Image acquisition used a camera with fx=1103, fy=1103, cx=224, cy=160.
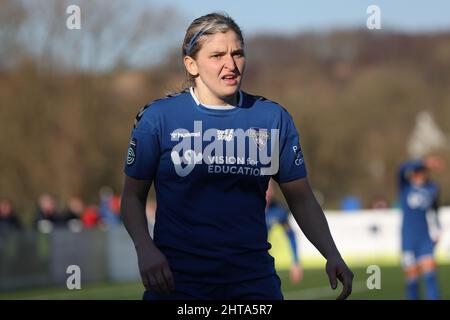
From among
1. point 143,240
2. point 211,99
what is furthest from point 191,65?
point 143,240

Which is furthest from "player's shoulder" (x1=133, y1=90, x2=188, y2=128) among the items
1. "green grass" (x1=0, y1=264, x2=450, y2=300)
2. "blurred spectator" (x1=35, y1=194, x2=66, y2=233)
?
"blurred spectator" (x1=35, y1=194, x2=66, y2=233)

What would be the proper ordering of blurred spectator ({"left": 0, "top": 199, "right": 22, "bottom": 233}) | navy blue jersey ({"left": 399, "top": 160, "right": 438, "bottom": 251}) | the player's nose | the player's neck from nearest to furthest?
the player's nose, the player's neck, navy blue jersey ({"left": 399, "top": 160, "right": 438, "bottom": 251}), blurred spectator ({"left": 0, "top": 199, "right": 22, "bottom": 233})

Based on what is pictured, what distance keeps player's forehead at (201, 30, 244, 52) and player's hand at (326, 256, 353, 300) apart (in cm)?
108

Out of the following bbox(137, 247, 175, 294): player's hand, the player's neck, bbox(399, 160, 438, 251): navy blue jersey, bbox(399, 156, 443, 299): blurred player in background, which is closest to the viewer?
bbox(137, 247, 175, 294): player's hand

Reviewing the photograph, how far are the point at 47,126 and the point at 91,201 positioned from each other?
12.5ft

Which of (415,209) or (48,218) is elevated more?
(415,209)

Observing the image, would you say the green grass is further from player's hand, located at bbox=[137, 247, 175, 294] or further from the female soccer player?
player's hand, located at bbox=[137, 247, 175, 294]

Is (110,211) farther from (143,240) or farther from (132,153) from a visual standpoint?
(143,240)

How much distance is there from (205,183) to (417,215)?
13.0m

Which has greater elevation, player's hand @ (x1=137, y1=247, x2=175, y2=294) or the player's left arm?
the player's left arm

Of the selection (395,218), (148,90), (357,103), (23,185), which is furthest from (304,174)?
(357,103)

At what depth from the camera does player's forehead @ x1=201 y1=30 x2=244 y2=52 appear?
5016 mm

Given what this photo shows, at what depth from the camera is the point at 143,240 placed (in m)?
4.89
